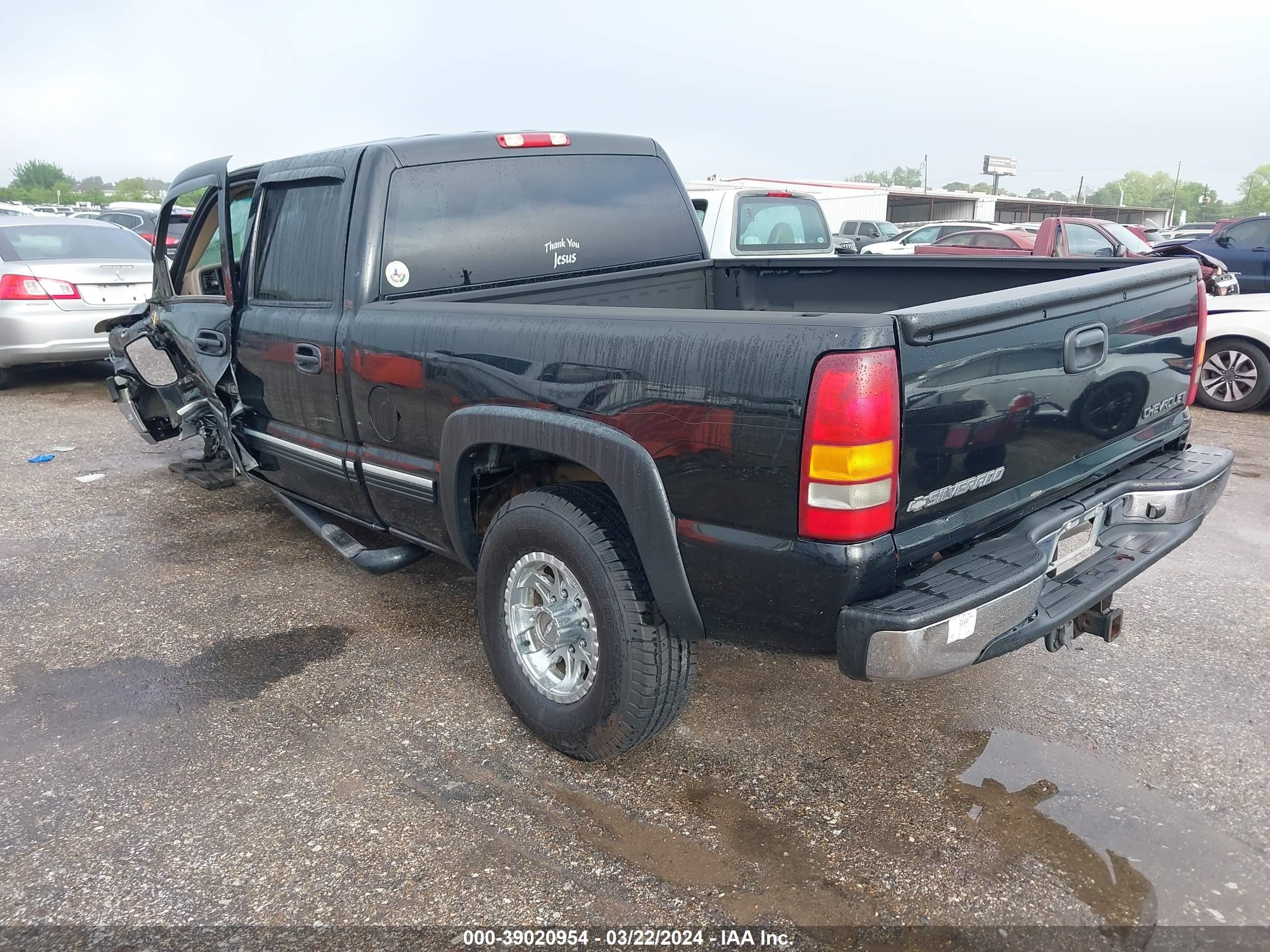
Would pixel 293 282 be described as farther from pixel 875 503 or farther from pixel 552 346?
pixel 875 503

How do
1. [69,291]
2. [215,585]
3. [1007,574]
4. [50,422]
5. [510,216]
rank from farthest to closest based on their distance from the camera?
[69,291] → [50,422] → [215,585] → [510,216] → [1007,574]

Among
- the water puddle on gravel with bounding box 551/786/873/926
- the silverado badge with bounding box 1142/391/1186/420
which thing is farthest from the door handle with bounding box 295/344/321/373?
the silverado badge with bounding box 1142/391/1186/420

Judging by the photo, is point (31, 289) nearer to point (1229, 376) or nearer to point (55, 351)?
point (55, 351)

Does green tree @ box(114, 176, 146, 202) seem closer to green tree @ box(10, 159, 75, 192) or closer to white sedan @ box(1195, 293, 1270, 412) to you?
green tree @ box(10, 159, 75, 192)

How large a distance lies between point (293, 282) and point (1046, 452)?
284cm

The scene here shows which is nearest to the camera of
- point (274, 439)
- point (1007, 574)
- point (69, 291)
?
point (1007, 574)

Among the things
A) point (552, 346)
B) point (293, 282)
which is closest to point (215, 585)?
point (293, 282)

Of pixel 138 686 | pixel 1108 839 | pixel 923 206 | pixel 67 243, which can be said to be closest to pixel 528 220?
pixel 138 686

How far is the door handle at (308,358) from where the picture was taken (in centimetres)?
358

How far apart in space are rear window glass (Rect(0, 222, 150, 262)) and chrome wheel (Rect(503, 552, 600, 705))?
7.60m

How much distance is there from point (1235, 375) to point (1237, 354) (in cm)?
18

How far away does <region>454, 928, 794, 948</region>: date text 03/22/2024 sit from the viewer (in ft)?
7.32

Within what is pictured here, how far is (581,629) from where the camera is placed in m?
2.83

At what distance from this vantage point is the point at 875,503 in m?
2.19
